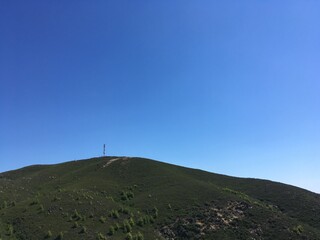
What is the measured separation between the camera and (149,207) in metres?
57.6

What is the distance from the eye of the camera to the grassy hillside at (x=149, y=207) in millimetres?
49188

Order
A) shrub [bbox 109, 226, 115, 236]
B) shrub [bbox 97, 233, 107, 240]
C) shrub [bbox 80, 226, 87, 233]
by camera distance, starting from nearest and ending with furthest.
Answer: shrub [bbox 97, 233, 107, 240] → shrub [bbox 80, 226, 87, 233] → shrub [bbox 109, 226, 115, 236]

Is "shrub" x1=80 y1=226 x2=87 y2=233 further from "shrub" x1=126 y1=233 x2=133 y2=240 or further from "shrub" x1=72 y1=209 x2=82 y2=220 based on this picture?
"shrub" x1=126 y1=233 x2=133 y2=240

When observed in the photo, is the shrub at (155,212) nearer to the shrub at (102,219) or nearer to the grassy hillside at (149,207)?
the grassy hillside at (149,207)

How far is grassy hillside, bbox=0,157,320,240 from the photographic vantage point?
4919cm

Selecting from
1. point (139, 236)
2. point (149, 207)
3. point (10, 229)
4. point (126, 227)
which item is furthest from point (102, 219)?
point (10, 229)

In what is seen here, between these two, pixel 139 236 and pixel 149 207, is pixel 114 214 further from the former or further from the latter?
pixel 139 236

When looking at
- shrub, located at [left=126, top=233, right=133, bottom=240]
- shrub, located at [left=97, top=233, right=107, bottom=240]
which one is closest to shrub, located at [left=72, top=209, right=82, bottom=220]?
shrub, located at [left=97, top=233, right=107, bottom=240]

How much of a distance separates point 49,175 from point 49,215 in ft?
91.0

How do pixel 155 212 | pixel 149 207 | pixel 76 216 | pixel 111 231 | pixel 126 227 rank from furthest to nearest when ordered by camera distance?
pixel 149 207 < pixel 155 212 < pixel 76 216 < pixel 126 227 < pixel 111 231

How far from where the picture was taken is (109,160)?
284 ft

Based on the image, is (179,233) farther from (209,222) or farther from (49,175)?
(49,175)

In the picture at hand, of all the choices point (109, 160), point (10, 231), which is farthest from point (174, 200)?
point (109, 160)

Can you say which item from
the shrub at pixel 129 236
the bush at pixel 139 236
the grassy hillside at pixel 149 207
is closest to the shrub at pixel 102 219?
the grassy hillside at pixel 149 207
